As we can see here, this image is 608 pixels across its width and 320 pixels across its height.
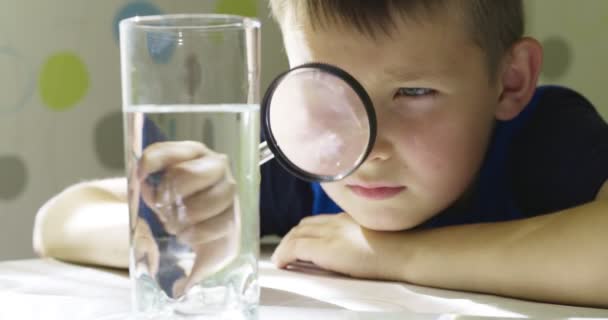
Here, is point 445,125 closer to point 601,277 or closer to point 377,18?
point 377,18

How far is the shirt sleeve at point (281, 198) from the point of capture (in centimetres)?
144

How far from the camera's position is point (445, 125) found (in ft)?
3.66

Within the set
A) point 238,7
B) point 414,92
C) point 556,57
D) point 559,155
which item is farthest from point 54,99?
point 556,57

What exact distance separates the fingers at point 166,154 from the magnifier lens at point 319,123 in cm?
28

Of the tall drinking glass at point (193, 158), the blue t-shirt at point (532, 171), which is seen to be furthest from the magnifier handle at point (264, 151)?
the blue t-shirt at point (532, 171)

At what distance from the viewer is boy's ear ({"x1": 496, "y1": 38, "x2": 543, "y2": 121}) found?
4.01 feet

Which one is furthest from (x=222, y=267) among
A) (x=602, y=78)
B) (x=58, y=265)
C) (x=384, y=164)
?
(x=602, y=78)

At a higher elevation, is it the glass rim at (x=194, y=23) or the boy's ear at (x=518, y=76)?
the glass rim at (x=194, y=23)

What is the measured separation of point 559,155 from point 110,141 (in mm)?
1085

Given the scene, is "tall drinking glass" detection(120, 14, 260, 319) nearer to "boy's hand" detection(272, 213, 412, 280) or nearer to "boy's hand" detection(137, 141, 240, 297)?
"boy's hand" detection(137, 141, 240, 297)

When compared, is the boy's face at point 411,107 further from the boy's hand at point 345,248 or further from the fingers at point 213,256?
the fingers at point 213,256

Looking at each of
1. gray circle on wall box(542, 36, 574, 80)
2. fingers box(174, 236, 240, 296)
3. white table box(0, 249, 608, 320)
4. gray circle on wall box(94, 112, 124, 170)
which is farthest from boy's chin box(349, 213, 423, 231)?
gray circle on wall box(542, 36, 574, 80)

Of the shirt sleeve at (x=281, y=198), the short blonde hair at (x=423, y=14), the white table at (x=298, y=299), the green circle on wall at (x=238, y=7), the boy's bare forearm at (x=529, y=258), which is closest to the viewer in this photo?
the white table at (x=298, y=299)

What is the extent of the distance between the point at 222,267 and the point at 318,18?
48 centimetres
